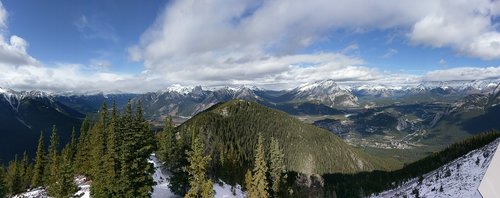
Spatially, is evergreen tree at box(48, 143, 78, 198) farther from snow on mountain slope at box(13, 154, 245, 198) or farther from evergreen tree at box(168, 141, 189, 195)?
evergreen tree at box(168, 141, 189, 195)

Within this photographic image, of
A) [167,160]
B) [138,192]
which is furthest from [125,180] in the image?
[167,160]

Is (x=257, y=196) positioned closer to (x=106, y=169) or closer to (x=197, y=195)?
(x=197, y=195)

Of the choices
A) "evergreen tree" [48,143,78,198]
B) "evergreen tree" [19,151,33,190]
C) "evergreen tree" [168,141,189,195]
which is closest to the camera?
"evergreen tree" [48,143,78,198]

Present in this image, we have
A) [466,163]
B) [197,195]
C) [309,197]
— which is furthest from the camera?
[309,197]

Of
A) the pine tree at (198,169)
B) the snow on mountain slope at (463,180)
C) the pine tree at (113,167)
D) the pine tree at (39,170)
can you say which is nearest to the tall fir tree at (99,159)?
the pine tree at (113,167)

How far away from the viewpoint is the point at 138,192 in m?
53.3

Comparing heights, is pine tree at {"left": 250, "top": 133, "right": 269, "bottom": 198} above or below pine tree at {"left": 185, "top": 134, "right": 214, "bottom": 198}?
below

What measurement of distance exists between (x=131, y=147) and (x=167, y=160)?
35.0 meters

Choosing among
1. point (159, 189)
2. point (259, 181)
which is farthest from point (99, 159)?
point (259, 181)

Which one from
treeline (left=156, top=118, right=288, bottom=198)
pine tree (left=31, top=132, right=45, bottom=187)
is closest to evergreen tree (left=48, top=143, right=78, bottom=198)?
treeline (left=156, top=118, right=288, bottom=198)

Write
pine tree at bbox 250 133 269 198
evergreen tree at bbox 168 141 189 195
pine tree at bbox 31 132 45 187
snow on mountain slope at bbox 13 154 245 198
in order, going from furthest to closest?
pine tree at bbox 31 132 45 187 < snow on mountain slope at bbox 13 154 245 198 < evergreen tree at bbox 168 141 189 195 < pine tree at bbox 250 133 269 198

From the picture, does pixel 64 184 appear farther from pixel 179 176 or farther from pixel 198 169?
pixel 179 176

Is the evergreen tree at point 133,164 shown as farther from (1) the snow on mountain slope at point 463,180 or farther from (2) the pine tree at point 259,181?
(1) the snow on mountain slope at point 463,180

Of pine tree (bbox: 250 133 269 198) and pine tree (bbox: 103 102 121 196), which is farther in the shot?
pine tree (bbox: 250 133 269 198)
